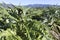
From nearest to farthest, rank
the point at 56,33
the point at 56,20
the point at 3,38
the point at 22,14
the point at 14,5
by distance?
the point at 3,38, the point at 22,14, the point at 14,5, the point at 56,33, the point at 56,20

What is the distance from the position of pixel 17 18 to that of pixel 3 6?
0.31 m

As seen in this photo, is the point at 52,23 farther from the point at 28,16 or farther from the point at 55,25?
the point at 28,16

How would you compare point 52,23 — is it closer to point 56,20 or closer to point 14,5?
point 56,20

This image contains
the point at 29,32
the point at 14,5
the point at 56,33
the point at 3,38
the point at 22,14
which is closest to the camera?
the point at 3,38

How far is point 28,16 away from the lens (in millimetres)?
2559

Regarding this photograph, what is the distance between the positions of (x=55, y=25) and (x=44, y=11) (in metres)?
0.30

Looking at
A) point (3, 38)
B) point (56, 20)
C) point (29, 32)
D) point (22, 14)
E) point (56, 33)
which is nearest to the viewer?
point (3, 38)

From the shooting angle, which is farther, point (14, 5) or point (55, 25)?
point (55, 25)

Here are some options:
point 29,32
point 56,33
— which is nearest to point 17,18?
point 29,32

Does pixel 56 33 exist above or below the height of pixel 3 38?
below

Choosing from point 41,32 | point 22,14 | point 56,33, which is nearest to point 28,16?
point 22,14

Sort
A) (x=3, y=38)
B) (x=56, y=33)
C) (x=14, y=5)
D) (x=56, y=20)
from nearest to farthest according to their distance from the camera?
(x=3, y=38), (x=14, y=5), (x=56, y=33), (x=56, y=20)

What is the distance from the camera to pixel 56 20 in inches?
118

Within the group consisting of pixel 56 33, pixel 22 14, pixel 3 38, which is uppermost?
pixel 22 14
